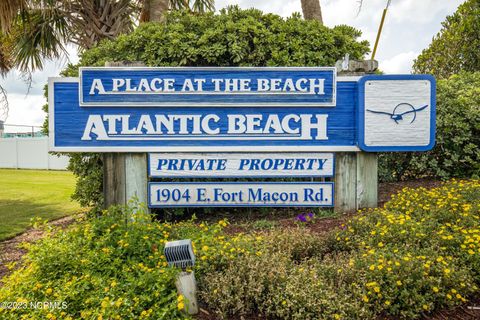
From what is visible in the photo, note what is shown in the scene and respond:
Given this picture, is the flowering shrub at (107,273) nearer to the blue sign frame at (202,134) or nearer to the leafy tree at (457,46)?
the blue sign frame at (202,134)

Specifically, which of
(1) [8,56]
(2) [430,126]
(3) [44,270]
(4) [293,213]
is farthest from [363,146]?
(1) [8,56]

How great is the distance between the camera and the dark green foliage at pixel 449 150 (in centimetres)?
557

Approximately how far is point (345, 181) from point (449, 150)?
2.04 metres

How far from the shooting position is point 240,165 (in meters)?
4.59

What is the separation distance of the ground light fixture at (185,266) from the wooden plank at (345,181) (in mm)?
2435

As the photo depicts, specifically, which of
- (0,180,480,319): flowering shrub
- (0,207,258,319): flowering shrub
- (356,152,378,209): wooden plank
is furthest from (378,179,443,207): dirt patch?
(0,207,258,319): flowering shrub

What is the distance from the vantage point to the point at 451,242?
3283 millimetres

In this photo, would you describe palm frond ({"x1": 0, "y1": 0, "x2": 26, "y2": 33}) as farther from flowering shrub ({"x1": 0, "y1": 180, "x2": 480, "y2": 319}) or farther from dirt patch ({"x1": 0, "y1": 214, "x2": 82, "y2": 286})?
flowering shrub ({"x1": 0, "y1": 180, "x2": 480, "y2": 319})

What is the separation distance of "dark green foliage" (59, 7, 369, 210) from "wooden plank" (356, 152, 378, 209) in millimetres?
1338

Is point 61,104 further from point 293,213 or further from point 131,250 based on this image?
point 293,213

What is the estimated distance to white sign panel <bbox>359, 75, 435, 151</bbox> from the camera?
4.57m

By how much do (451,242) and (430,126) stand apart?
5.88 feet

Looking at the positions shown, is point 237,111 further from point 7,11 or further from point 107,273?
point 7,11

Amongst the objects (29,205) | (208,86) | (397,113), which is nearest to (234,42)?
(208,86)
